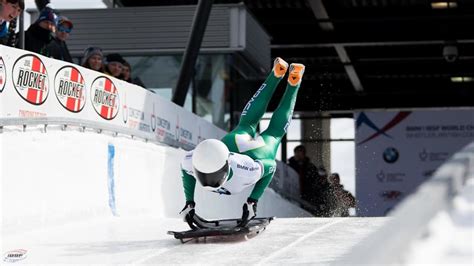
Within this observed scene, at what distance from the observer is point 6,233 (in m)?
7.86

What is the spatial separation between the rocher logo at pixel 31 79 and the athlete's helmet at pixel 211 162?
209 cm

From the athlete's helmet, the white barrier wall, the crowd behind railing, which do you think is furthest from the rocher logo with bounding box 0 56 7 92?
the athlete's helmet

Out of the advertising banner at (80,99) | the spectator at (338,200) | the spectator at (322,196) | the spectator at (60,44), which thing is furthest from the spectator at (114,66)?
the spectator at (338,200)

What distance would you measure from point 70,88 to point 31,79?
Answer: 100 centimetres

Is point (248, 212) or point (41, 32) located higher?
point (41, 32)

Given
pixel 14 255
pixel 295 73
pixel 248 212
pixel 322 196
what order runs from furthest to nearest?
pixel 322 196, pixel 295 73, pixel 248 212, pixel 14 255

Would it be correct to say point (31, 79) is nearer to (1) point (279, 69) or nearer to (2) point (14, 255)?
(1) point (279, 69)

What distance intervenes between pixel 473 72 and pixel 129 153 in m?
20.4

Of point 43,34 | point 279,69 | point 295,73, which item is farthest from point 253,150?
point 43,34

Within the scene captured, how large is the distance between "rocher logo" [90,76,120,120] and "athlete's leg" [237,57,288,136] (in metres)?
1.79

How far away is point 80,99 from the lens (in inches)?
398

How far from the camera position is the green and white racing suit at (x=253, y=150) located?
7.75 m

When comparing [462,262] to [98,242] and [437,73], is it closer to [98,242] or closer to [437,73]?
[98,242]

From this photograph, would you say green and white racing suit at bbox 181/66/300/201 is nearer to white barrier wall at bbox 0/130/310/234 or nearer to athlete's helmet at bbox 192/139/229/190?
athlete's helmet at bbox 192/139/229/190
